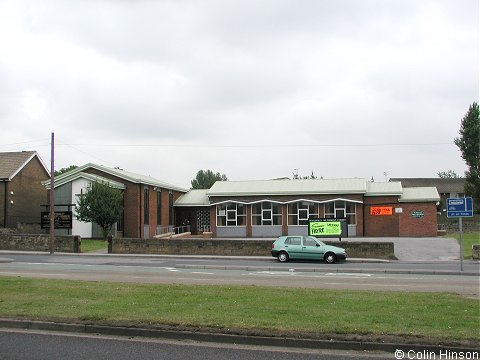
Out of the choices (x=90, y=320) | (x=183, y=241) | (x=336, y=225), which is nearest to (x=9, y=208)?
(x=183, y=241)

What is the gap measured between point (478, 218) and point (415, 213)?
27966 mm

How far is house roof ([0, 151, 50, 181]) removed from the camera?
158 ft

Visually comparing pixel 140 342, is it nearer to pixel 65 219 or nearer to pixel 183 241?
pixel 183 241

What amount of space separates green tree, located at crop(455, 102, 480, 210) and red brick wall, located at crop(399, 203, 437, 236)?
15185mm

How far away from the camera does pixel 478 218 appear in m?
68.6

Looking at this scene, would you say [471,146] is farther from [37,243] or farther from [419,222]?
[37,243]

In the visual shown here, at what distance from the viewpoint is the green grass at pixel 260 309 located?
7836 millimetres

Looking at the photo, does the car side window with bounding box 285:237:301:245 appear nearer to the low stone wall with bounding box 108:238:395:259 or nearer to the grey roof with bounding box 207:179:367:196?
the low stone wall with bounding box 108:238:395:259

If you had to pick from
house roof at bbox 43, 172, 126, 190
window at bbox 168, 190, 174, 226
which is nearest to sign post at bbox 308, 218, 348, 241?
house roof at bbox 43, 172, 126, 190

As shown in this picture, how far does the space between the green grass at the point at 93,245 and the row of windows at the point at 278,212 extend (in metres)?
13.7

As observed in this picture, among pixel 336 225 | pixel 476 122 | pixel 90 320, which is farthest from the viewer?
pixel 476 122

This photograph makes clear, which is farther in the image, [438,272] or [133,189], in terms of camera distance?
[133,189]

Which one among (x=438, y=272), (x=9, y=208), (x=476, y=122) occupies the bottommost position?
(x=438, y=272)

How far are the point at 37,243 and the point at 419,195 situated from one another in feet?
109
